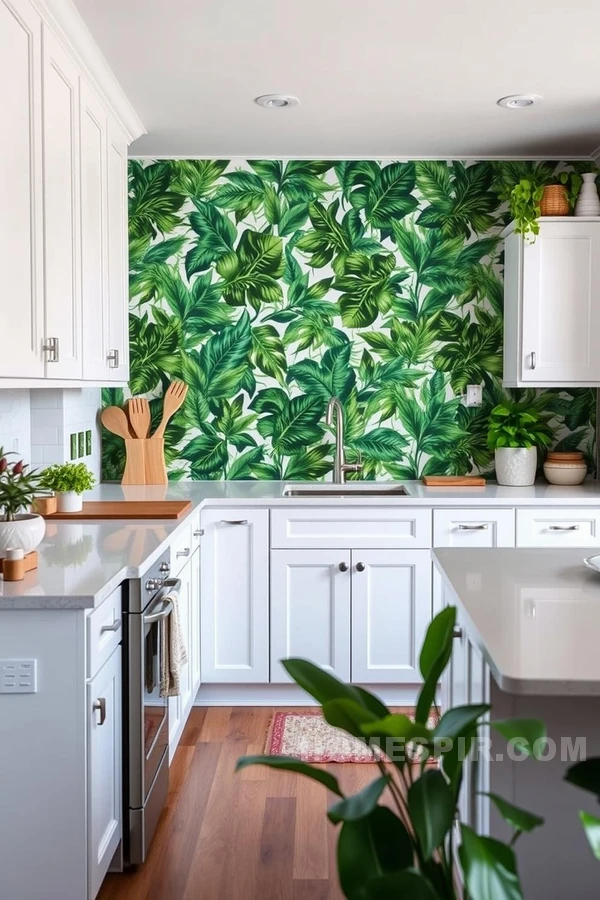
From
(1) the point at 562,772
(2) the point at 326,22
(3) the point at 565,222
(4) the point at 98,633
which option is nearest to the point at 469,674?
(1) the point at 562,772

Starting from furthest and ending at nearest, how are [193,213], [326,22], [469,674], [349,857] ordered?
[193,213] → [326,22] → [469,674] → [349,857]

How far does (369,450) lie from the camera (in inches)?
174

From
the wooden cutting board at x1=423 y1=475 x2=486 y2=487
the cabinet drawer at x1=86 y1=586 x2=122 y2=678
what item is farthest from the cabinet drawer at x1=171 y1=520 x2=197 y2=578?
the wooden cutting board at x1=423 y1=475 x2=486 y2=487

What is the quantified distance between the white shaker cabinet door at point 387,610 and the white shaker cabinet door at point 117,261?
1.27 m

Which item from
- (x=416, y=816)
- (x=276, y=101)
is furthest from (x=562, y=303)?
(x=416, y=816)

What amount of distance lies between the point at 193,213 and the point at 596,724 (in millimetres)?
3281

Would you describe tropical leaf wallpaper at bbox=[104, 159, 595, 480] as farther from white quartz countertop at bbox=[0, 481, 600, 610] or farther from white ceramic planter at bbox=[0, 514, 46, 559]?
white ceramic planter at bbox=[0, 514, 46, 559]

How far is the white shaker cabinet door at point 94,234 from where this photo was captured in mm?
3105

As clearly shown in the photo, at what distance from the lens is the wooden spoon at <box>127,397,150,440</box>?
14.1ft

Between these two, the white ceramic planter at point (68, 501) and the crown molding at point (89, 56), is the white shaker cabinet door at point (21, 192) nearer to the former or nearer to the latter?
the crown molding at point (89, 56)

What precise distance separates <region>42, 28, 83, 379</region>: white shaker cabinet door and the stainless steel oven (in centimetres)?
71

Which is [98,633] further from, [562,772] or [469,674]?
[562,772]

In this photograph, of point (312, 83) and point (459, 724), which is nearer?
point (459, 724)

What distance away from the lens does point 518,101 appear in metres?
3.52
